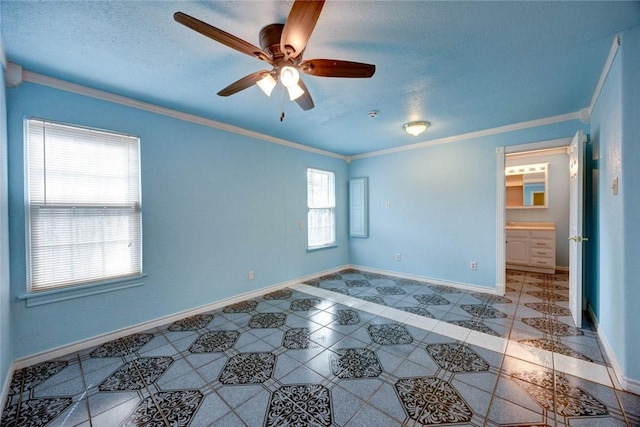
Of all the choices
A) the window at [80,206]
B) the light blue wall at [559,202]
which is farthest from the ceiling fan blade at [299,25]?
the light blue wall at [559,202]

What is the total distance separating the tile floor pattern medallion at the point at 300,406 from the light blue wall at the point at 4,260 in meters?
1.76

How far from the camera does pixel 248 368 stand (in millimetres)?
2012

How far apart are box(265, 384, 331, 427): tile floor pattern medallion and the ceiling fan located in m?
2.07

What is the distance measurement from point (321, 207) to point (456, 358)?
3221mm

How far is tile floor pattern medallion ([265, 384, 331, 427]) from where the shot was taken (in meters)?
1.50

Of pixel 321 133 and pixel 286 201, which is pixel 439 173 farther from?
pixel 286 201

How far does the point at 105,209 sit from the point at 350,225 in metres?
3.93

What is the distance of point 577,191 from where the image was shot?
2.58 metres

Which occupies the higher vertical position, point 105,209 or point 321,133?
point 321,133

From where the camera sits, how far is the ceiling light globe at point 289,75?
1603 mm

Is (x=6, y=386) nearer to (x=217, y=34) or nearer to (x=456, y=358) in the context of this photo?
(x=217, y=34)

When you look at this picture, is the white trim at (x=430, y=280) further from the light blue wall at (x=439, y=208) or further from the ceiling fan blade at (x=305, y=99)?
the ceiling fan blade at (x=305, y=99)

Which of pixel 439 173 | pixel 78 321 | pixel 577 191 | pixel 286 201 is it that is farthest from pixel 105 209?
pixel 577 191

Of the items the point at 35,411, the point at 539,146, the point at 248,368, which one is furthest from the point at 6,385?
the point at 539,146
